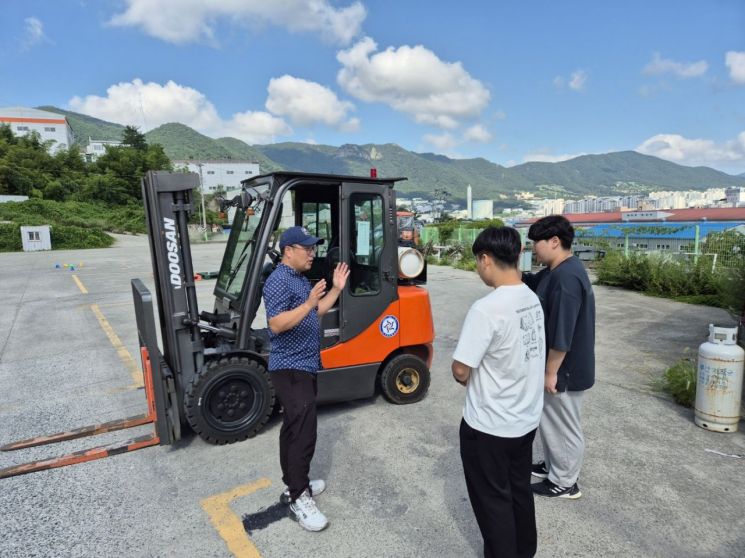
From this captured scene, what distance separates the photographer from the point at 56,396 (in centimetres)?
507

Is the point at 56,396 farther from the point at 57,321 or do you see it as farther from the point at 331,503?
the point at 57,321

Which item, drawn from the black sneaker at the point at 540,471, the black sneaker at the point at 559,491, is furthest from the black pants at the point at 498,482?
the black sneaker at the point at 540,471

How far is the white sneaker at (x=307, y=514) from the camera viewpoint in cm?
268

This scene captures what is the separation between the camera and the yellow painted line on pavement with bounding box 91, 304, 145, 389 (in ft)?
18.1

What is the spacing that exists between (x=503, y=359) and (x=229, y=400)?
2.50 meters

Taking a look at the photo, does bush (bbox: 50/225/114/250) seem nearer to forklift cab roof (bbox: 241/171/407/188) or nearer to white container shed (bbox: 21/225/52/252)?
white container shed (bbox: 21/225/52/252)

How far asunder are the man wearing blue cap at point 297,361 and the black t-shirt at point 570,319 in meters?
1.25

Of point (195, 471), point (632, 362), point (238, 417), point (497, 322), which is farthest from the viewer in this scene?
point (632, 362)

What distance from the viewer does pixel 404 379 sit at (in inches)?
179

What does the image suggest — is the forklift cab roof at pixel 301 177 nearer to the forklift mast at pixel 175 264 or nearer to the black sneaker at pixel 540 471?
the forklift mast at pixel 175 264

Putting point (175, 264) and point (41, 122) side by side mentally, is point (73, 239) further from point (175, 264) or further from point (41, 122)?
point (41, 122)

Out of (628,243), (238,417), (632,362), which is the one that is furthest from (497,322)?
(628,243)

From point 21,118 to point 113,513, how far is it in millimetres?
116011

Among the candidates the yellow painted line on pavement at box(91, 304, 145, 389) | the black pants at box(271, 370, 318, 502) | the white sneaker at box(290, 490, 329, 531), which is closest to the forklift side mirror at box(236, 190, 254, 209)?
the black pants at box(271, 370, 318, 502)
